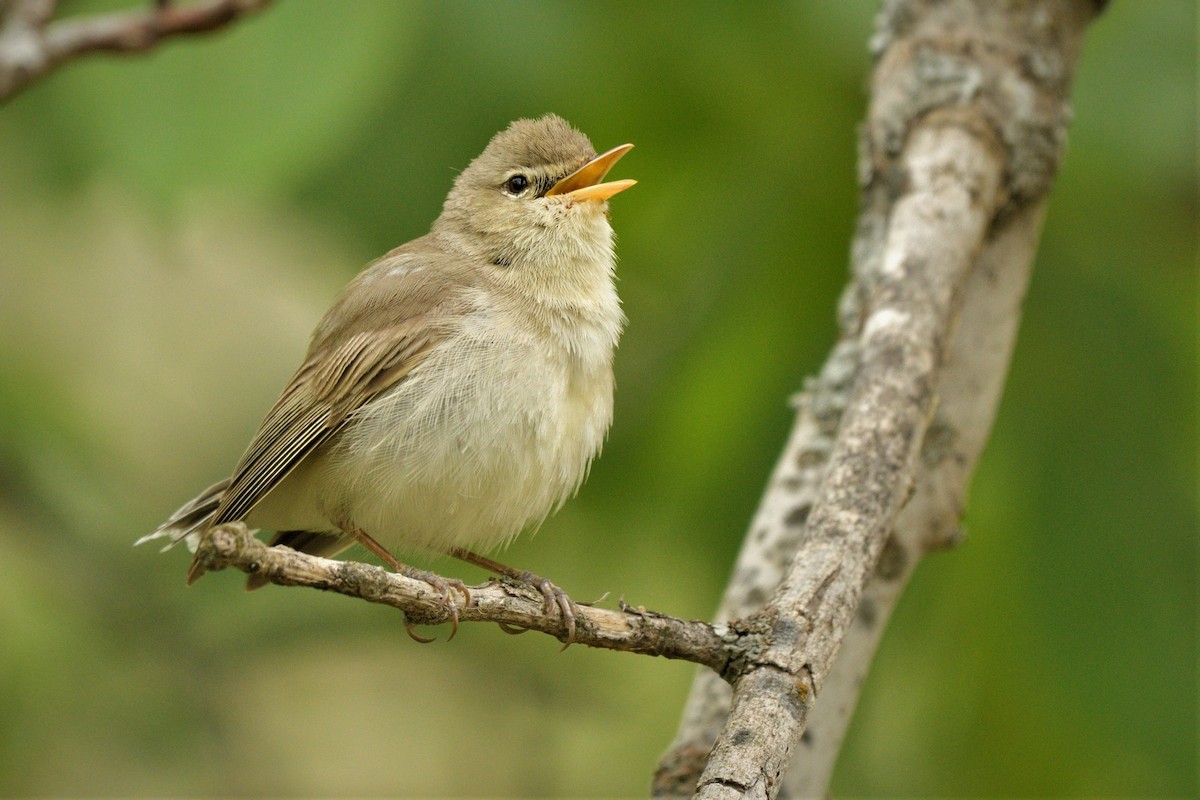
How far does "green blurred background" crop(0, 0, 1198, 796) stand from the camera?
12.7ft

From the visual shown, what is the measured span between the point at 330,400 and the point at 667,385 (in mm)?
1308

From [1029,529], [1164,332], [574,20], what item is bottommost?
[1029,529]

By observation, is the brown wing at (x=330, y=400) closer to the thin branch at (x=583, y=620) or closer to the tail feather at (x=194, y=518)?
the tail feather at (x=194, y=518)

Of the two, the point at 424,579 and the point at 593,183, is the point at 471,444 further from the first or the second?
the point at 593,183

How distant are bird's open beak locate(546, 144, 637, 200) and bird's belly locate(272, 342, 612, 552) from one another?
0.63m

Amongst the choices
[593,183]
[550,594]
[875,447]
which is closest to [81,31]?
[550,594]

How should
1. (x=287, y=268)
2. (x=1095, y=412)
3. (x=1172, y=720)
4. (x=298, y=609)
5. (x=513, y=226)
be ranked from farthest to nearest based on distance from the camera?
(x=287, y=268), (x=298, y=609), (x=513, y=226), (x=1095, y=412), (x=1172, y=720)

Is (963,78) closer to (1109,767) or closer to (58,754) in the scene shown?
(1109,767)

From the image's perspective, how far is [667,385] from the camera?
4.65 m

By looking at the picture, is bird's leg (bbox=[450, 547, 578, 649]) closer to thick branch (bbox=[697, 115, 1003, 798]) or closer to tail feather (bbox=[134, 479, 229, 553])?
thick branch (bbox=[697, 115, 1003, 798])

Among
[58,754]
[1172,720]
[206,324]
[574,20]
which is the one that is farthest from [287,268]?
[1172,720]

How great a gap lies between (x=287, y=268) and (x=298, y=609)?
2.34 meters

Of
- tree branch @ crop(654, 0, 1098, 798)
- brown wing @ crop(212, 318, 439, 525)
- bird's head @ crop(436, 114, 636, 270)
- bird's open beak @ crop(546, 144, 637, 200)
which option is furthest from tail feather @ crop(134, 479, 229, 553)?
tree branch @ crop(654, 0, 1098, 798)

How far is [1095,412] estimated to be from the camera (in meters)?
4.11
